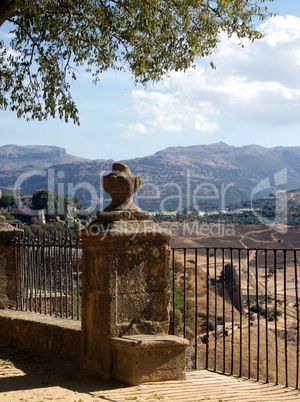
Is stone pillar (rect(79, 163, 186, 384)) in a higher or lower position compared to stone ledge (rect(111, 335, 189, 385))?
higher

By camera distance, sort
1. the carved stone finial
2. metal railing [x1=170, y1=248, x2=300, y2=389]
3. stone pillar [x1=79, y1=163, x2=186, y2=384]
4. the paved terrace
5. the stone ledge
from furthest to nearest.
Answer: metal railing [x1=170, y1=248, x2=300, y2=389] → the carved stone finial → stone pillar [x1=79, y1=163, x2=186, y2=384] → the stone ledge → the paved terrace

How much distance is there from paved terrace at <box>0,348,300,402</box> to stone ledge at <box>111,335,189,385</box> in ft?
0.29

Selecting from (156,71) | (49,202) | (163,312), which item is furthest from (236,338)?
(49,202)

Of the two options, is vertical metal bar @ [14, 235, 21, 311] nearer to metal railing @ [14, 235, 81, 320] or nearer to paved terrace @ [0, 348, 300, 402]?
metal railing @ [14, 235, 81, 320]

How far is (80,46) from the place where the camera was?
9109mm

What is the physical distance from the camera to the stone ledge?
536 centimetres

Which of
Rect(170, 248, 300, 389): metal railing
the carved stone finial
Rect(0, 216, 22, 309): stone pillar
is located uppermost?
the carved stone finial

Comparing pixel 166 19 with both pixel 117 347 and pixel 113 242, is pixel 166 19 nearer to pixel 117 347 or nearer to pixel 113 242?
pixel 113 242

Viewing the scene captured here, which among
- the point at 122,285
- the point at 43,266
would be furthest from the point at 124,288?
the point at 43,266

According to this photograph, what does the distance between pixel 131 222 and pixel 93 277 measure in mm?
737

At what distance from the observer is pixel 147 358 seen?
5453 mm

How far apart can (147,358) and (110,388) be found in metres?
0.49

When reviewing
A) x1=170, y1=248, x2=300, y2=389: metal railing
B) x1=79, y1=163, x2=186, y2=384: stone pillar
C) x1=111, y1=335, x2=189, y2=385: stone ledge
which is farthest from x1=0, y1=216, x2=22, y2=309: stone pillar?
x1=111, y1=335, x2=189, y2=385: stone ledge

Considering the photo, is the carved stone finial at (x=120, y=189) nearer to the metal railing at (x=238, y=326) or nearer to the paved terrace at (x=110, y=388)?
the metal railing at (x=238, y=326)
